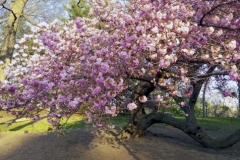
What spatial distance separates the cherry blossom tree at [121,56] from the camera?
12.4 ft

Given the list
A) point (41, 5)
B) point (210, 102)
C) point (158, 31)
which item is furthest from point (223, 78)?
point (210, 102)

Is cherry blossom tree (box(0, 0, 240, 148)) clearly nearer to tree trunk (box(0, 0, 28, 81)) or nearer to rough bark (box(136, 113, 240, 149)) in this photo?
rough bark (box(136, 113, 240, 149))

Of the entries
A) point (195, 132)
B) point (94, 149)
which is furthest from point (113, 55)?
point (195, 132)

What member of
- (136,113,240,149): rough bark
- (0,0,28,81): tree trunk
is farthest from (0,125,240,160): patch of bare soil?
(0,0,28,81): tree trunk

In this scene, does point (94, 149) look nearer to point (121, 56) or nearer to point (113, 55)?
point (113, 55)

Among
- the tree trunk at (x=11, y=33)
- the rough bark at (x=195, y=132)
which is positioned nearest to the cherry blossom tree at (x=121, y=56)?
the rough bark at (x=195, y=132)

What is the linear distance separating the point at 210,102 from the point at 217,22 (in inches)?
1052

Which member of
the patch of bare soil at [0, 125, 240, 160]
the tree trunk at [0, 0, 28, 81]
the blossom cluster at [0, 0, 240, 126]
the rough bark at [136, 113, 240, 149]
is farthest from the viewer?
the tree trunk at [0, 0, 28, 81]

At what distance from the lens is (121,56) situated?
12.6 feet

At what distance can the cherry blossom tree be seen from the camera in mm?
3771

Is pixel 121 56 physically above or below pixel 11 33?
below

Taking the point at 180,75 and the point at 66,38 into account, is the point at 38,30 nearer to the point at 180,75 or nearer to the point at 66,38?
the point at 66,38

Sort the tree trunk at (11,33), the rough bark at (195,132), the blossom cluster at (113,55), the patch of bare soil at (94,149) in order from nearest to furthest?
the blossom cluster at (113,55), the patch of bare soil at (94,149), the rough bark at (195,132), the tree trunk at (11,33)

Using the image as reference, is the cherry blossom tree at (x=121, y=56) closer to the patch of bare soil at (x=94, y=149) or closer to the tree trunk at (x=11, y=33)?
the patch of bare soil at (x=94, y=149)
